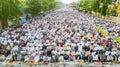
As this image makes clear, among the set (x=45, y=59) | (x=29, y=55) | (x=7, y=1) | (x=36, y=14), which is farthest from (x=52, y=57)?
(x=36, y=14)

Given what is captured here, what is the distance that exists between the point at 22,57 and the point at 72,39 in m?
9.77

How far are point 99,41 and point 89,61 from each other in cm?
808

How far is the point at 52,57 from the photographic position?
26188 mm

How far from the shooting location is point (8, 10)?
4984cm

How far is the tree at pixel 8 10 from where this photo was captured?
1946 inches

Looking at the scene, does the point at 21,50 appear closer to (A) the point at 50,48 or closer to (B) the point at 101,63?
(A) the point at 50,48

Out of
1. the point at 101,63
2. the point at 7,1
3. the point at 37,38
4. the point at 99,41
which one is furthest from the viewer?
the point at 7,1

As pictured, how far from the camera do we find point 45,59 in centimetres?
2594

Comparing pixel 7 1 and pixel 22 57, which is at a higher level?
pixel 7 1

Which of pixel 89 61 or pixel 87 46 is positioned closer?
pixel 89 61

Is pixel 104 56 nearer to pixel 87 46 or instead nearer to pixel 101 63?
pixel 101 63

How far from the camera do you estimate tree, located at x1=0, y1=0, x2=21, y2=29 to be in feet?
162

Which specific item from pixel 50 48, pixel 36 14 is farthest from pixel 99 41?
pixel 36 14

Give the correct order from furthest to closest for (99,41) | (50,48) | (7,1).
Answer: (7,1), (99,41), (50,48)
